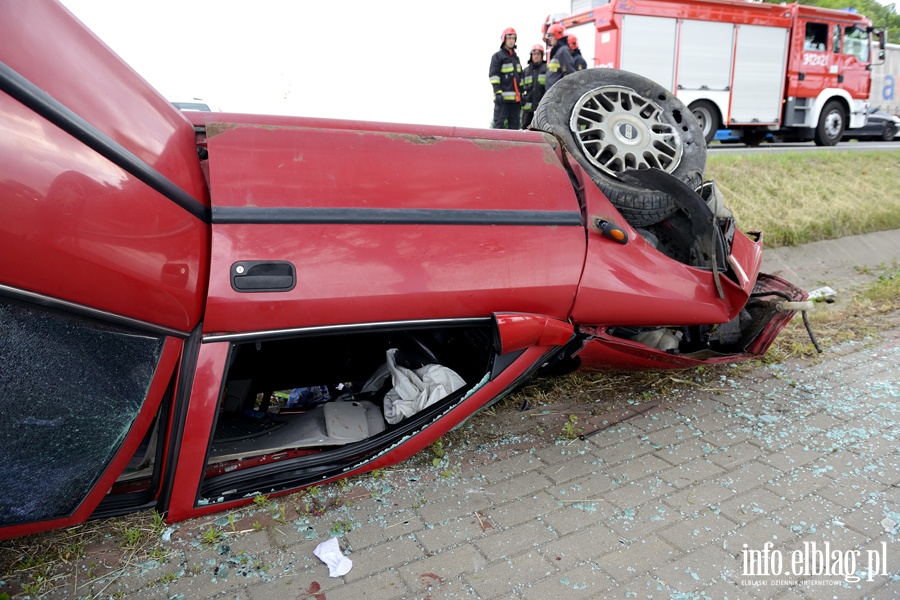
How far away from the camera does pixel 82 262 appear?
5.12 feet

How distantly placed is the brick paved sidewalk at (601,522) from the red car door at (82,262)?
47 cm

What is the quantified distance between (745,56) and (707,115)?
4.51ft

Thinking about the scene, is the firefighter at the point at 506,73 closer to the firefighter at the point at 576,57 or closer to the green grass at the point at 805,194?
the firefighter at the point at 576,57

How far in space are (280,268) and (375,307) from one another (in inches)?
12.6

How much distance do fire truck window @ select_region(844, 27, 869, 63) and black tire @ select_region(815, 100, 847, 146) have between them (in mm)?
1067

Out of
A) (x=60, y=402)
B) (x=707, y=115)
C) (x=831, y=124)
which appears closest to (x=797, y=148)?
(x=707, y=115)

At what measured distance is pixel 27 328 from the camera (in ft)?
4.96

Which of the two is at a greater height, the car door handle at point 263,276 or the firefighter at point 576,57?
the firefighter at point 576,57

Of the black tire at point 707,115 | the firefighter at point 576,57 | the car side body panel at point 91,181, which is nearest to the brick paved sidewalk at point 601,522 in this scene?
the car side body panel at point 91,181

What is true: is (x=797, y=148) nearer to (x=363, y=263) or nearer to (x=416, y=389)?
(x=416, y=389)

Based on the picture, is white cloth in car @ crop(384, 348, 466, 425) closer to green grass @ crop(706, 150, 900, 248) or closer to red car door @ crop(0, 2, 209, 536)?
red car door @ crop(0, 2, 209, 536)

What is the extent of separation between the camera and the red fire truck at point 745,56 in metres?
12.1

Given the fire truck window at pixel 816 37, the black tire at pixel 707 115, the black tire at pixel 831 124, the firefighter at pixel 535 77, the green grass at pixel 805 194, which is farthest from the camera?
the black tire at pixel 831 124

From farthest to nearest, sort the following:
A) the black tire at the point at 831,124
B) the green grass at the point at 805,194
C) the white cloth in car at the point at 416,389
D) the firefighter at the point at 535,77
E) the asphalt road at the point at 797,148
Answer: the black tire at the point at 831,124 → the asphalt road at the point at 797,148 → the firefighter at the point at 535,77 → the green grass at the point at 805,194 → the white cloth in car at the point at 416,389
